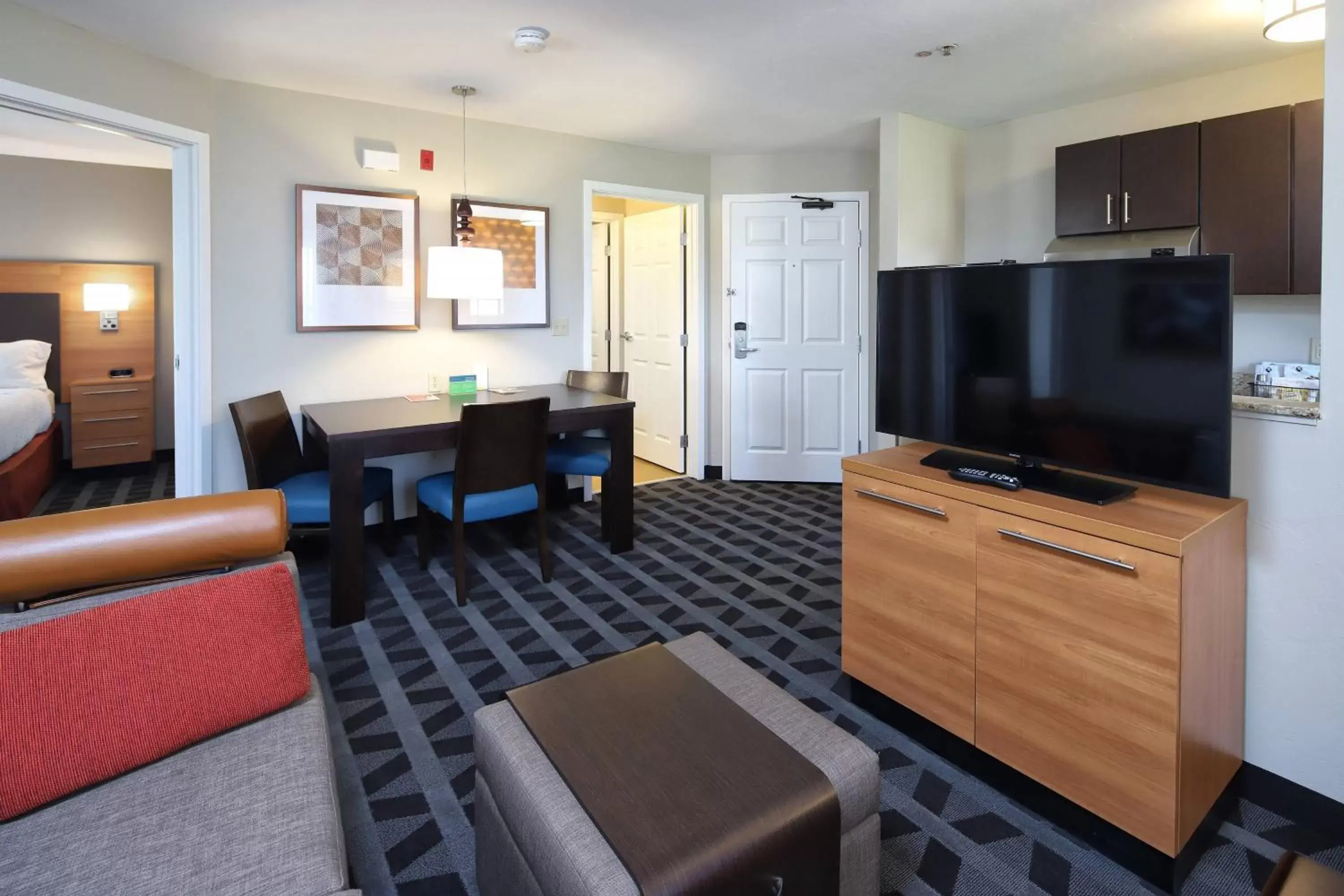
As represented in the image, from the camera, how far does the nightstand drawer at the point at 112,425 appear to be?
546 centimetres

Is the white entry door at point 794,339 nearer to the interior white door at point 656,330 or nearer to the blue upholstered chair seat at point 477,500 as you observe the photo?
the interior white door at point 656,330

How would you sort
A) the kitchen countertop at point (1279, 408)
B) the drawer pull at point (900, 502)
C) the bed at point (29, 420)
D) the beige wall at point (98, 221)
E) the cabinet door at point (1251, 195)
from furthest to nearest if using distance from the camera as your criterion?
the beige wall at point (98, 221) → the bed at point (29, 420) → the cabinet door at point (1251, 195) → the drawer pull at point (900, 502) → the kitchen countertop at point (1279, 408)

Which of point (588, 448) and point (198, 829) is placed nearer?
point (198, 829)

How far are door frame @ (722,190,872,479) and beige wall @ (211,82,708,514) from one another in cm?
90

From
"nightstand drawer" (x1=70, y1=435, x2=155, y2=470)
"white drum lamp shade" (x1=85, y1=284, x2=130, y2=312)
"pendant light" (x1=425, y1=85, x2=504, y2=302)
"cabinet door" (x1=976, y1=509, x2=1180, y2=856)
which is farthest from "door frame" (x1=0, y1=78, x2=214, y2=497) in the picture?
"cabinet door" (x1=976, y1=509, x2=1180, y2=856)

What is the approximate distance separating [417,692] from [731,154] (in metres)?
4.31

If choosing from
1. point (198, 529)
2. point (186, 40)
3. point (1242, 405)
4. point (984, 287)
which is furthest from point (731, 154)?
point (198, 529)

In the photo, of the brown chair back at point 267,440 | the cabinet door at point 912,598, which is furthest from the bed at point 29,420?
the cabinet door at point 912,598

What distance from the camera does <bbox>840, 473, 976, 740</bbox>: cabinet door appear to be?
1965 millimetres

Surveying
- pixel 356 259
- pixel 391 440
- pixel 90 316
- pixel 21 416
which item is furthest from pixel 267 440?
pixel 90 316

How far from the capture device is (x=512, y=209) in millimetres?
4500

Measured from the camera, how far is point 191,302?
3607mm

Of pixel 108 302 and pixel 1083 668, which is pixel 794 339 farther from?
pixel 108 302

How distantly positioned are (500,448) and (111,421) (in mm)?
4180
